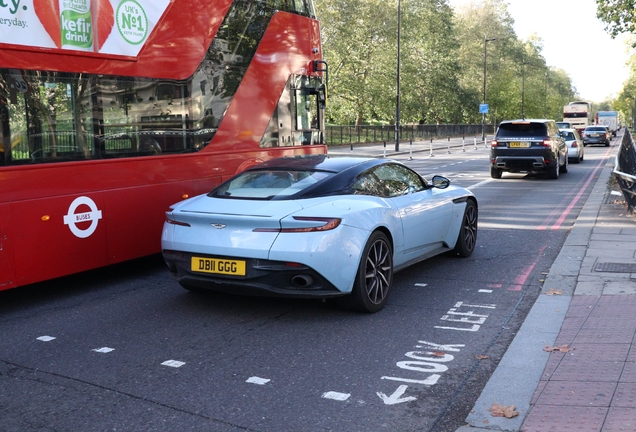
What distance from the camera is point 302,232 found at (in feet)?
18.8

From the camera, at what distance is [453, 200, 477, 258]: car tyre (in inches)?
339

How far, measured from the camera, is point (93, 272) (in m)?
8.30

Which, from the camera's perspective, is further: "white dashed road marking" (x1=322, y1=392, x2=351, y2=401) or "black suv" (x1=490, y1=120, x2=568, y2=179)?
"black suv" (x1=490, y1=120, x2=568, y2=179)

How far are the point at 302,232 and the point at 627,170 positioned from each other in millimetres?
11912

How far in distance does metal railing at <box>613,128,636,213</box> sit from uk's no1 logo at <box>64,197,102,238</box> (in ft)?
27.4

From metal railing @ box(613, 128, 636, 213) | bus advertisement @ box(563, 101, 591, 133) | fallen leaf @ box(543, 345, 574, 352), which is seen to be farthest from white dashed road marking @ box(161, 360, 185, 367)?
bus advertisement @ box(563, 101, 591, 133)

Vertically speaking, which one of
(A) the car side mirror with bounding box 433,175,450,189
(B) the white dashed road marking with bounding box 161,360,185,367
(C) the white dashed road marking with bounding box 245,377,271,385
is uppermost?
(A) the car side mirror with bounding box 433,175,450,189

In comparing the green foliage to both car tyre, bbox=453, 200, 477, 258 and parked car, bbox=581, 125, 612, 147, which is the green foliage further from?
car tyre, bbox=453, 200, 477, 258

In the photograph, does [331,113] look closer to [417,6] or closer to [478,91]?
[417,6]

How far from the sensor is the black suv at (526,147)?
20.2m

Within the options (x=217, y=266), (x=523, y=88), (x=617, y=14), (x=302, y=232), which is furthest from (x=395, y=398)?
(x=523, y=88)

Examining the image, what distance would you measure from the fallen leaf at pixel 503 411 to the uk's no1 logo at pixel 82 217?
4437mm

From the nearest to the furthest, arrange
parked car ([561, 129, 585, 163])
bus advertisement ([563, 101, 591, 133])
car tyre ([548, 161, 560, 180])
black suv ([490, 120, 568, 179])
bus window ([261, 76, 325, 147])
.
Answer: bus window ([261, 76, 325, 147])
black suv ([490, 120, 568, 179])
car tyre ([548, 161, 560, 180])
parked car ([561, 129, 585, 163])
bus advertisement ([563, 101, 591, 133])

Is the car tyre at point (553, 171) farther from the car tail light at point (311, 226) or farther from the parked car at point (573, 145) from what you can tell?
the car tail light at point (311, 226)
